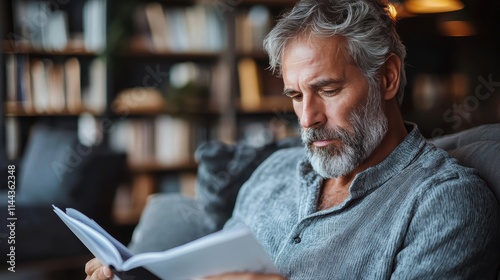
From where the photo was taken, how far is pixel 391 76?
1.23 m

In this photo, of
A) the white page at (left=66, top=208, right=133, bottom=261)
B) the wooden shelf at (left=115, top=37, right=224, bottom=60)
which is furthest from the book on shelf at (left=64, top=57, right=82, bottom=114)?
the white page at (left=66, top=208, right=133, bottom=261)

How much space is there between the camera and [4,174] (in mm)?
2828

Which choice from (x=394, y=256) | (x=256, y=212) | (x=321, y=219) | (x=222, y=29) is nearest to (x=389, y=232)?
(x=394, y=256)

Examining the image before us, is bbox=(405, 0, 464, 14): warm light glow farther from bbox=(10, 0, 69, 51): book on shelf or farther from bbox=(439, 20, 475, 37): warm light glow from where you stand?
bbox=(10, 0, 69, 51): book on shelf

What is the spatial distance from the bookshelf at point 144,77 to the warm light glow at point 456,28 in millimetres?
993

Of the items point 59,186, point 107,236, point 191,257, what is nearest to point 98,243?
point 107,236

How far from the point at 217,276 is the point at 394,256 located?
290mm

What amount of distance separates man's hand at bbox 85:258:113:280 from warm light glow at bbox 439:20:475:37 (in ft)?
6.44

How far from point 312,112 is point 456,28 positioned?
1.85m

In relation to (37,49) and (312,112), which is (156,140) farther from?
(312,112)

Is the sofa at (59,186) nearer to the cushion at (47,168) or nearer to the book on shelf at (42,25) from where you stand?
the cushion at (47,168)

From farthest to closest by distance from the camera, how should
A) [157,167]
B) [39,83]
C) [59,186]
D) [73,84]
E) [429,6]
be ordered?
[157,167]
[73,84]
[39,83]
[59,186]
[429,6]

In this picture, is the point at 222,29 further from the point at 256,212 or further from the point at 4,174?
the point at 256,212

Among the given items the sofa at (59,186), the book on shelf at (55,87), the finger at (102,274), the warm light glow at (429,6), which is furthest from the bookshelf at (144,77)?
the finger at (102,274)
